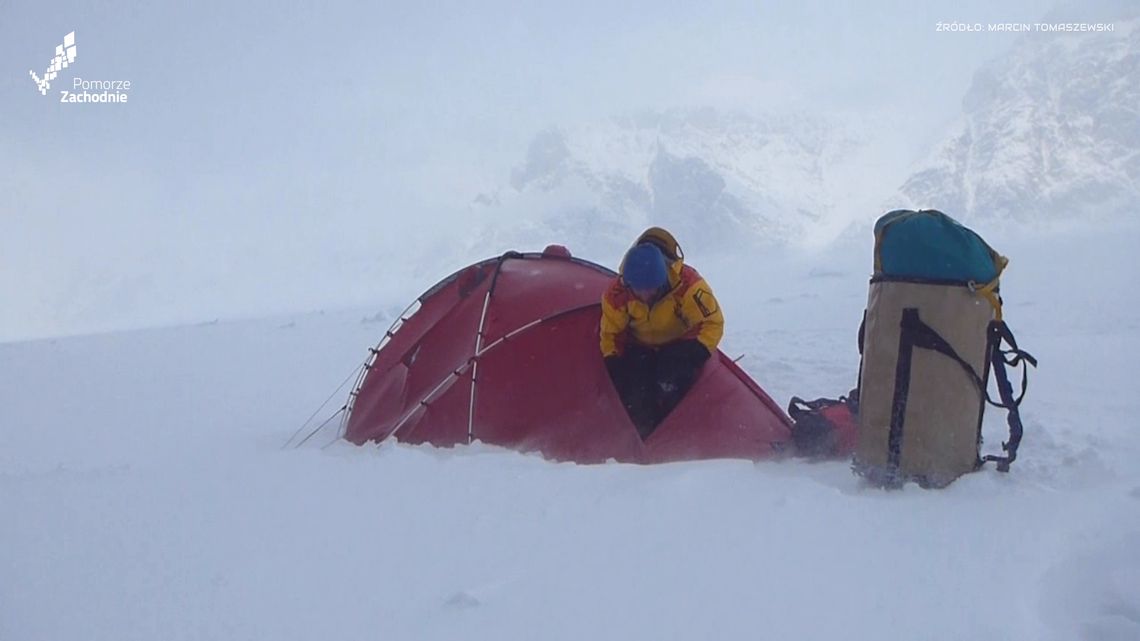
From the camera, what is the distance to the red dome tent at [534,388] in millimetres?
3473

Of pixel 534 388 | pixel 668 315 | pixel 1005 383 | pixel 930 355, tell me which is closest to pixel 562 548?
pixel 930 355

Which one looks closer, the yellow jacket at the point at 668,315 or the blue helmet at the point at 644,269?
the blue helmet at the point at 644,269

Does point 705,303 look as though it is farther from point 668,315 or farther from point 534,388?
point 534,388

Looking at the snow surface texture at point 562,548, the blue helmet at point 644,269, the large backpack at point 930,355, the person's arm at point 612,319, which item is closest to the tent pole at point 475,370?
the snow surface texture at point 562,548

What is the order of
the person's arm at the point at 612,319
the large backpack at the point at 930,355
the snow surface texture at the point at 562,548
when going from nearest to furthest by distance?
the snow surface texture at the point at 562,548 → the large backpack at the point at 930,355 → the person's arm at the point at 612,319

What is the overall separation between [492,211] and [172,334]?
12331 centimetres

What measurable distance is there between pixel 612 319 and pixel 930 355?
1.45m

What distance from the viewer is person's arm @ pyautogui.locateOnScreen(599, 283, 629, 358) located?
3615mm

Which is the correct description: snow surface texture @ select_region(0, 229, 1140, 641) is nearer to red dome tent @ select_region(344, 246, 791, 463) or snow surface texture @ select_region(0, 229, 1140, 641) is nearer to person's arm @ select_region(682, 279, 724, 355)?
red dome tent @ select_region(344, 246, 791, 463)

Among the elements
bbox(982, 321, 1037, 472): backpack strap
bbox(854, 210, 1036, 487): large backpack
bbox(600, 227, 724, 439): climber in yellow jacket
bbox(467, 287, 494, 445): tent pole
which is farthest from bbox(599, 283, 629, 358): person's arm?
bbox(982, 321, 1037, 472): backpack strap

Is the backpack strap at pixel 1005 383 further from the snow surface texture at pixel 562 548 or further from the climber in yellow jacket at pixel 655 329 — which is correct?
the climber in yellow jacket at pixel 655 329

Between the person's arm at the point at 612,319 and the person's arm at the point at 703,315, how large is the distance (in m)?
0.30

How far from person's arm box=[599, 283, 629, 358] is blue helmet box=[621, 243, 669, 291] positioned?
0.40 feet

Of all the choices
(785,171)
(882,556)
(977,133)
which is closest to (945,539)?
(882,556)
